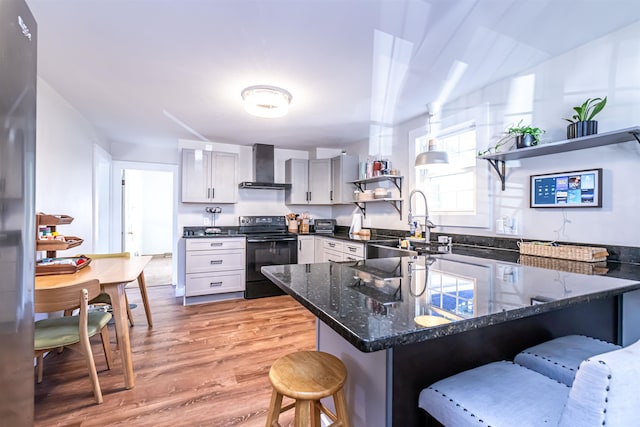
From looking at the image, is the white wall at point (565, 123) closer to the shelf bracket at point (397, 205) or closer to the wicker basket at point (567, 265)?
the wicker basket at point (567, 265)

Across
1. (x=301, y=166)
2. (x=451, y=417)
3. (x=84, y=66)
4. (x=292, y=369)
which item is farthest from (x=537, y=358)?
(x=301, y=166)

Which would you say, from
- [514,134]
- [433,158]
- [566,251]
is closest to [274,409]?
[566,251]

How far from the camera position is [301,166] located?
4.60 meters

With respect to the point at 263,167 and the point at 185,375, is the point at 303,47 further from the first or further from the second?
the point at 263,167

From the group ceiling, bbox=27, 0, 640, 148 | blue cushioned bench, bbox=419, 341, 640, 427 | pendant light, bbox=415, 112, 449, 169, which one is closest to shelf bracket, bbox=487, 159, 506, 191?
pendant light, bbox=415, 112, 449, 169

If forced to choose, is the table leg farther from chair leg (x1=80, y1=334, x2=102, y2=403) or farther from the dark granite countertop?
the dark granite countertop

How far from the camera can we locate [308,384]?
1078 mm

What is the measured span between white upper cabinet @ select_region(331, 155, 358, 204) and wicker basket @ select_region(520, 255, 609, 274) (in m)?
2.52

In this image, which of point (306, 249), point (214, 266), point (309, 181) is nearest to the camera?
point (214, 266)

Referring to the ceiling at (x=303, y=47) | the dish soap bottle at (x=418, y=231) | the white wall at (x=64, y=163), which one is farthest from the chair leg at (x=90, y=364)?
the dish soap bottle at (x=418, y=231)

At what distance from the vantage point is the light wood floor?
1.71m

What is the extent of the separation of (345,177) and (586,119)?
272 centimetres

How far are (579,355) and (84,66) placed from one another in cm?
340

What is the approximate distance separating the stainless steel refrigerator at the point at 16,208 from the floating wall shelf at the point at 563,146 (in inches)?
99.5
